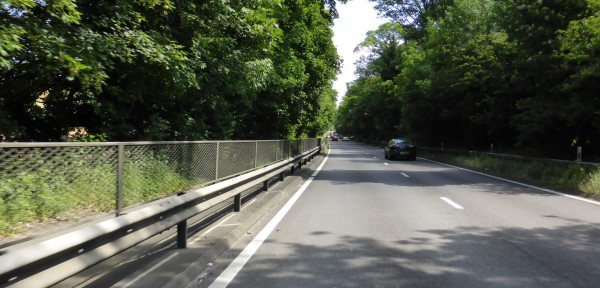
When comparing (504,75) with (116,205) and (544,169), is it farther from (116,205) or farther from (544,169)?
(116,205)

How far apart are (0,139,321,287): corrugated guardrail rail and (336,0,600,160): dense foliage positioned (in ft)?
39.8

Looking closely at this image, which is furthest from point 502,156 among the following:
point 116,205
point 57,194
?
point 57,194

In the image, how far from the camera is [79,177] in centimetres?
453

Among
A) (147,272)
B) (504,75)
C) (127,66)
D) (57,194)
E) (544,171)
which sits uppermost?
(504,75)

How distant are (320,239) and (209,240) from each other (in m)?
1.57

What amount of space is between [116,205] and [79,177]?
66cm

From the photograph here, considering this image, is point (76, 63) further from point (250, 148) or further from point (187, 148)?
point (250, 148)

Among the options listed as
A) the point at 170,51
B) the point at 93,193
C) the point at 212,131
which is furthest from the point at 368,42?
the point at 93,193

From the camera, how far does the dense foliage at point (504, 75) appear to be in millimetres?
15281

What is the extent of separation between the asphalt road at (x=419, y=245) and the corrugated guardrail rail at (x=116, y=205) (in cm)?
77

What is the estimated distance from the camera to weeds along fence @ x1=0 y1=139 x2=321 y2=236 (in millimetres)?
3945

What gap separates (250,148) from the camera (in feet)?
36.7

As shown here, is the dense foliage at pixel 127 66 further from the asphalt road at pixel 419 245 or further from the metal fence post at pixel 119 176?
the asphalt road at pixel 419 245

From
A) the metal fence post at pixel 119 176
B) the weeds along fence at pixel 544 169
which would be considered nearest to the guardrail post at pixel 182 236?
the metal fence post at pixel 119 176
